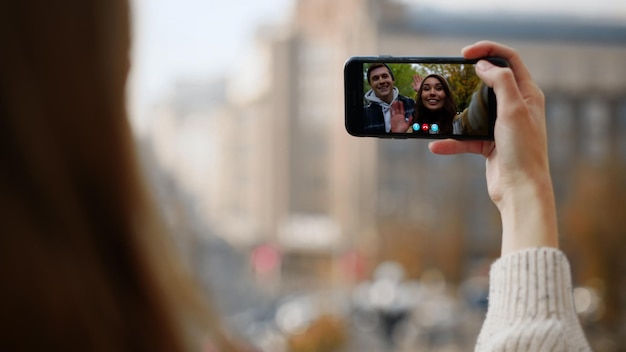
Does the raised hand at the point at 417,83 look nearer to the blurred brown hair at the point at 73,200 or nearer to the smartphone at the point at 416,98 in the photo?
the smartphone at the point at 416,98

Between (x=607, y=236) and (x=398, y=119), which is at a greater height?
(x=398, y=119)

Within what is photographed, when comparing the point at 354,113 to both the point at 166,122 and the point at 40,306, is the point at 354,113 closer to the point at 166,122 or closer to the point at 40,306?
the point at 40,306

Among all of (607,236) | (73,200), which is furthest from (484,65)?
(607,236)

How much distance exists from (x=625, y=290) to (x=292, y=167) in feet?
18.7

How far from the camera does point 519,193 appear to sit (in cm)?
30

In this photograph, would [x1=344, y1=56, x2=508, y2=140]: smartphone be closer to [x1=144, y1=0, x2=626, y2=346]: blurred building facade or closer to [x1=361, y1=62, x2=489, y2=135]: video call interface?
[x1=361, y1=62, x2=489, y2=135]: video call interface

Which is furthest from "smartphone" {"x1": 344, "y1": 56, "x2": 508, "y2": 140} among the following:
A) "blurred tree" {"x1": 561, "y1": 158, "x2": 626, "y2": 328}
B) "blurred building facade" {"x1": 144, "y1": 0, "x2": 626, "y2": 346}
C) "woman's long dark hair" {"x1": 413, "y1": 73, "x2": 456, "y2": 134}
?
"blurred tree" {"x1": 561, "y1": 158, "x2": 626, "y2": 328}

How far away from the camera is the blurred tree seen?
12.6ft

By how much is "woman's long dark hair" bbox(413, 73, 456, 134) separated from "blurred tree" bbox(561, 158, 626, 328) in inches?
137

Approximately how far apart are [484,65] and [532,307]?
0.34 feet

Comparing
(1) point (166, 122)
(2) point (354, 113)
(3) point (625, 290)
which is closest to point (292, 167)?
(1) point (166, 122)

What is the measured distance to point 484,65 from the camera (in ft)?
1.03

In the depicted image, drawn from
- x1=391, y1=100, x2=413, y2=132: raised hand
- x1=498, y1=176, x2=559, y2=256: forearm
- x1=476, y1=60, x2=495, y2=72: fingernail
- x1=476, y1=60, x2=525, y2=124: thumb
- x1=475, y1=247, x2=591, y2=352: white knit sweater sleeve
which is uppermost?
x1=476, y1=60, x2=495, y2=72: fingernail

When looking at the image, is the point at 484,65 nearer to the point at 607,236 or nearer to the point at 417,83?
the point at 417,83
